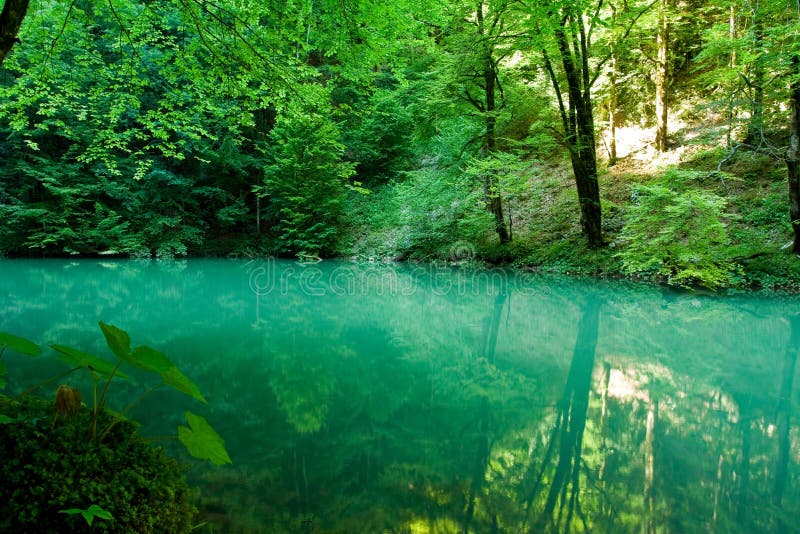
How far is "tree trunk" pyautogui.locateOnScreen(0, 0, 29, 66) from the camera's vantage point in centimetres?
252

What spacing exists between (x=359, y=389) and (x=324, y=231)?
49.2ft

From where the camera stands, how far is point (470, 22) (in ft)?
38.3

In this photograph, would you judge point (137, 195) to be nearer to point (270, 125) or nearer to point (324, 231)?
point (270, 125)

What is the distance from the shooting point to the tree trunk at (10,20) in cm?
252

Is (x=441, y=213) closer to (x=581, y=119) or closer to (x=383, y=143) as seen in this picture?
(x=581, y=119)

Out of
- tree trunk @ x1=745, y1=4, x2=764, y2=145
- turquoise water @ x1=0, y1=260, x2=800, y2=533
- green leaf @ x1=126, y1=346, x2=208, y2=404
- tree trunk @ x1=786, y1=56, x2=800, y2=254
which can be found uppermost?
tree trunk @ x1=745, y1=4, x2=764, y2=145

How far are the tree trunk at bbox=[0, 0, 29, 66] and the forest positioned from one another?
0.01 meters

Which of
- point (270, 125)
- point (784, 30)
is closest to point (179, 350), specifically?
point (784, 30)

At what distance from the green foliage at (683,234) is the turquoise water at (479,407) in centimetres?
78

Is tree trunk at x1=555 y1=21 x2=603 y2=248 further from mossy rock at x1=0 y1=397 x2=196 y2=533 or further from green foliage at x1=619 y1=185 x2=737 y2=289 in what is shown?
mossy rock at x1=0 y1=397 x2=196 y2=533

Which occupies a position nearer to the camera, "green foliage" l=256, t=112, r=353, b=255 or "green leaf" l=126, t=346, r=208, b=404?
"green leaf" l=126, t=346, r=208, b=404

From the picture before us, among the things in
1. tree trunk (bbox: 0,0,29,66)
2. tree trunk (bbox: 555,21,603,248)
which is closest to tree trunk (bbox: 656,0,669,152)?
tree trunk (bbox: 555,21,603,248)

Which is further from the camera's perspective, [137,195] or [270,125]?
[270,125]

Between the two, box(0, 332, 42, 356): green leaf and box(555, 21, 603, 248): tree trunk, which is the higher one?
box(555, 21, 603, 248): tree trunk
